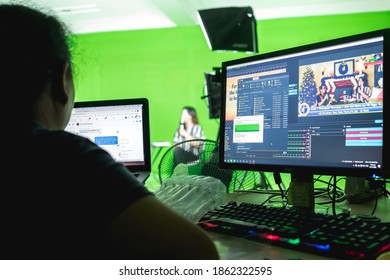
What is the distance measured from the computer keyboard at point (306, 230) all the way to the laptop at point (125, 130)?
70 centimetres

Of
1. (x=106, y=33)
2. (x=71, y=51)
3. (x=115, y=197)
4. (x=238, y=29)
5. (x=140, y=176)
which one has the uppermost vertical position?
(x=106, y=33)

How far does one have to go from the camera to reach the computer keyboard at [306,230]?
2.06 feet

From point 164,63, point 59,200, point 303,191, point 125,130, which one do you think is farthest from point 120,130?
point 164,63

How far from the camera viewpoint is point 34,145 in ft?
1.70

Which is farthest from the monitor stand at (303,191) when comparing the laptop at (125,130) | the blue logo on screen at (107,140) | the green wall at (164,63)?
the green wall at (164,63)

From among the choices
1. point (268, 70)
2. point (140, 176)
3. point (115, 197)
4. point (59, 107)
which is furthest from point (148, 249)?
point (140, 176)

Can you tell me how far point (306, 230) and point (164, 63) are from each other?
20.3 ft

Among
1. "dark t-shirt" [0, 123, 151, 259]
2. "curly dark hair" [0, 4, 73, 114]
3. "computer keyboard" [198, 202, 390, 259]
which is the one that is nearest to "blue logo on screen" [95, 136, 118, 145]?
"computer keyboard" [198, 202, 390, 259]

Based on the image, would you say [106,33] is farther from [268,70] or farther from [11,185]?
[11,185]

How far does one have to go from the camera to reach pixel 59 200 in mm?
487

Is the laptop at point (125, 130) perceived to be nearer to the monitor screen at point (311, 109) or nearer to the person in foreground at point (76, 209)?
the monitor screen at point (311, 109)

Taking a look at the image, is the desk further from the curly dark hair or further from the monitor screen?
the curly dark hair
